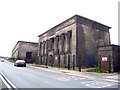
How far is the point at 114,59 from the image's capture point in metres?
23.9

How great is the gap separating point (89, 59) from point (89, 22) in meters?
6.93

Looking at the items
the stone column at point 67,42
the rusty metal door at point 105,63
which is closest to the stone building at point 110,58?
the rusty metal door at point 105,63

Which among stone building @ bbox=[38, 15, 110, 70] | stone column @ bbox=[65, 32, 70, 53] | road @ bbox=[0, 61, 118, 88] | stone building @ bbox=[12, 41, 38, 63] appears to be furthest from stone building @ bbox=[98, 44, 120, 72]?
stone building @ bbox=[12, 41, 38, 63]

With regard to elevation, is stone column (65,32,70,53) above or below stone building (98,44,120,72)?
above

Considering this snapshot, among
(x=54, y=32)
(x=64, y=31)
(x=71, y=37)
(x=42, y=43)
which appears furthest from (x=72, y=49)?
(x=42, y=43)

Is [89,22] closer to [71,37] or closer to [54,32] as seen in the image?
[71,37]

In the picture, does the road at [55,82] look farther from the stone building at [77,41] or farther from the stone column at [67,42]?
the stone column at [67,42]

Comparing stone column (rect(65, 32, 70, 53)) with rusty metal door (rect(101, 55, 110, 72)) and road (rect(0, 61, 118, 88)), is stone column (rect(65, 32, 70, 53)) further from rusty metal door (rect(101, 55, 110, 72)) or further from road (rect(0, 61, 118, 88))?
road (rect(0, 61, 118, 88))

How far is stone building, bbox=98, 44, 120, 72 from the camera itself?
924 inches

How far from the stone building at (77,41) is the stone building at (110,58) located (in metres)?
3.91

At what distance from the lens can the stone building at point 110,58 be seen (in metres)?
23.5

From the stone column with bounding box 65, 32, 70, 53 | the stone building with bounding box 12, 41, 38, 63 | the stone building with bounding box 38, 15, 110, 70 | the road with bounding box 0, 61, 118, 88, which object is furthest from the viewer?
the stone building with bounding box 12, 41, 38, 63

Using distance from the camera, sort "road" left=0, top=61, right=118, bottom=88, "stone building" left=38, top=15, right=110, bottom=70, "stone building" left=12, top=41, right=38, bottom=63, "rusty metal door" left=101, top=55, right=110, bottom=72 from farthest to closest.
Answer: "stone building" left=12, top=41, right=38, bottom=63, "stone building" left=38, top=15, right=110, bottom=70, "rusty metal door" left=101, top=55, right=110, bottom=72, "road" left=0, top=61, right=118, bottom=88

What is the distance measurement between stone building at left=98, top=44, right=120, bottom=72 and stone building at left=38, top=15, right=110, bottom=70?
3.91 m
